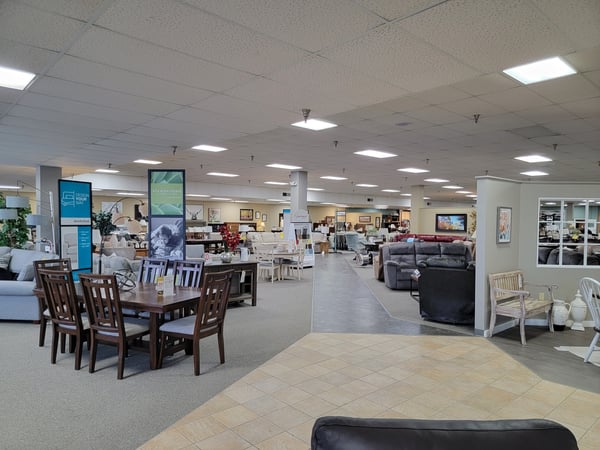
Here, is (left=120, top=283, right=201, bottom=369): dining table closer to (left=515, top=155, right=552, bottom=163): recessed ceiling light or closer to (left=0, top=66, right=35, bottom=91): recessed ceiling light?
(left=0, top=66, right=35, bottom=91): recessed ceiling light

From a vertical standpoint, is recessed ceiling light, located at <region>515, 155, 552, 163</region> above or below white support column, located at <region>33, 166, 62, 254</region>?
above

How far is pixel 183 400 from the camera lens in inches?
131

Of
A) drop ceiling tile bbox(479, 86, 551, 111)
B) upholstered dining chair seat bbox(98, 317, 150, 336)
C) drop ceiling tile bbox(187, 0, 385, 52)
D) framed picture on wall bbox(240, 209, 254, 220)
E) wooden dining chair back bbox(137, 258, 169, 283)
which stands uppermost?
drop ceiling tile bbox(479, 86, 551, 111)

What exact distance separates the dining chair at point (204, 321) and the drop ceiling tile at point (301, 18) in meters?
2.28

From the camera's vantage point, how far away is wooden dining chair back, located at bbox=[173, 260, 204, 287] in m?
4.96

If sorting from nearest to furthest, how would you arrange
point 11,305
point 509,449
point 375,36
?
point 509,449 < point 375,36 < point 11,305

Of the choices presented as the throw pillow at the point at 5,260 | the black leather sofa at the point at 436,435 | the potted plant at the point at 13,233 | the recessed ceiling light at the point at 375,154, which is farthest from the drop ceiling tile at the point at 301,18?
the potted plant at the point at 13,233

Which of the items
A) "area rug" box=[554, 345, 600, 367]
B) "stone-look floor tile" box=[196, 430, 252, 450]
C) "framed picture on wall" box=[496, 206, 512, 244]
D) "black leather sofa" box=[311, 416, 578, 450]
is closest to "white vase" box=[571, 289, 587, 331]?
"area rug" box=[554, 345, 600, 367]

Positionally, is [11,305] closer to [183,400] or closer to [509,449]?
[183,400]

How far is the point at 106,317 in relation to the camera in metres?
3.92

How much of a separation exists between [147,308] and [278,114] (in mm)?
2497

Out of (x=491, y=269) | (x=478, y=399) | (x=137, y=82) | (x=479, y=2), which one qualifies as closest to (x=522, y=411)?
(x=478, y=399)

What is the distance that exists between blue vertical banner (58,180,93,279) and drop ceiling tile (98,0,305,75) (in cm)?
557

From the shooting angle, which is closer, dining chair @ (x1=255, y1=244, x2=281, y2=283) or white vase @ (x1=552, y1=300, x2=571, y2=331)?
white vase @ (x1=552, y1=300, x2=571, y2=331)
